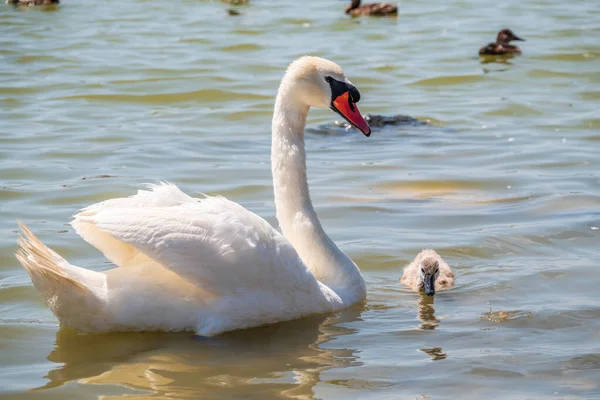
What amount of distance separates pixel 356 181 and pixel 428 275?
10.5 feet

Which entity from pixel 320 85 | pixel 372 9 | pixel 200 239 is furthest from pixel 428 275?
pixel 372 9

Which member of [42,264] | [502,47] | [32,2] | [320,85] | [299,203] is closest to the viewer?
[42,264]

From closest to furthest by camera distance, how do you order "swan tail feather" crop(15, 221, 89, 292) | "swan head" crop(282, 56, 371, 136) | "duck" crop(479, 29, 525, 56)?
1. "swan tail feather" crop(15, 221, 89, 292)
2. "swan head" crop(282, 56, 371, 136)
3. "duck" crop(479, 29, 525, 56)

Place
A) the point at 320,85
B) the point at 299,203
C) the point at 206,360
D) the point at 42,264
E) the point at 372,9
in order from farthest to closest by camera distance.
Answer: the point at 372,9 < the point at 299,203 < the point at 320,85 < the point at 206,360 < the point at 42,264

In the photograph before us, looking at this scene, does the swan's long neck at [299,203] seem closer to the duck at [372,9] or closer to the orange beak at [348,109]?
the orange beak at [348,109]

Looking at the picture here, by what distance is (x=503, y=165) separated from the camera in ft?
35.3

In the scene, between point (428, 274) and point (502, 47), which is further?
point (502, 47)

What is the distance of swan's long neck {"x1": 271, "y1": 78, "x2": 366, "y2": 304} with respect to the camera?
6.92 metres

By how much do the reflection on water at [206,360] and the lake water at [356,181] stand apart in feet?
0.06

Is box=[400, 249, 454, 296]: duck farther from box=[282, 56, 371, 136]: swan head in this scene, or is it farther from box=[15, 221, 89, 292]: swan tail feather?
box=[15, 221, 89, 292]: swan tail feather

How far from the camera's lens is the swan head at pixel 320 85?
6.88m

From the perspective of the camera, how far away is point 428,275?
7.12 metres

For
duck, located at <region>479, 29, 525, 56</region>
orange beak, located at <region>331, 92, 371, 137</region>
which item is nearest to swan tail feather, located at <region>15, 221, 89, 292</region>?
orange beak, located at <region>331, 92, 371, 137</region>

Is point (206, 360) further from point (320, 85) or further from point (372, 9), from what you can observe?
point (372, 9)
